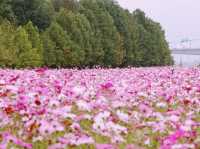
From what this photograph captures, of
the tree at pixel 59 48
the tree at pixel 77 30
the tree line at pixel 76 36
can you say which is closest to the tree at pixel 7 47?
the tree line at pixel 76 36

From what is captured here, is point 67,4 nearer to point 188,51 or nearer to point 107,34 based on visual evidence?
point 107,34

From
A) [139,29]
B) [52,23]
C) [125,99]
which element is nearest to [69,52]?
[52,23]

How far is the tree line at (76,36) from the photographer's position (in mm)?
42750

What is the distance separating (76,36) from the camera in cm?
5488

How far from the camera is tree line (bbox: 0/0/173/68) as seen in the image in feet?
140

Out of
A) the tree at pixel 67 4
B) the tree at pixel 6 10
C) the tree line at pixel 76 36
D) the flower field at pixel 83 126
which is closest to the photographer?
the flower field at pixel 83 126

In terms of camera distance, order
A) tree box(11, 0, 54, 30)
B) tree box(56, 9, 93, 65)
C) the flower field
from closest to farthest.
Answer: the flower field → tree box(11, 0, 54, 30) → tree box(56, 9, 93, 65)

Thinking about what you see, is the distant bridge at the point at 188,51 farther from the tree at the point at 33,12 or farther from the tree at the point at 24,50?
the tree at the point at 24,50

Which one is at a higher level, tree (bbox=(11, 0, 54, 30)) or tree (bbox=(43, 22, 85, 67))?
tree (bbox=(11, 0, 54, 30))

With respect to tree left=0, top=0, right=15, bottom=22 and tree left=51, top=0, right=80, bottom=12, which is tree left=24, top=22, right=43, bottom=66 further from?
tree left=51, top=0, right=80, bottom=12

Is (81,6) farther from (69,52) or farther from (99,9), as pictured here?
(69,52)

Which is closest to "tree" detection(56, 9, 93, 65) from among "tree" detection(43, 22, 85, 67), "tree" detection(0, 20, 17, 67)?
"tree" detection(43, 22, 85, 67)

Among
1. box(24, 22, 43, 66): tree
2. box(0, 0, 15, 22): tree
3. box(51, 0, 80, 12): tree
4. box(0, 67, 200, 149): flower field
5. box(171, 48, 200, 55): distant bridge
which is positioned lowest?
box(0, 67, 200, 149): flower field


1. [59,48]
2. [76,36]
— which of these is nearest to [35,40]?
[59,48]
